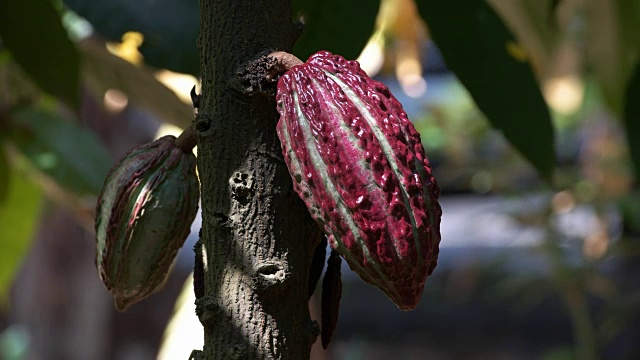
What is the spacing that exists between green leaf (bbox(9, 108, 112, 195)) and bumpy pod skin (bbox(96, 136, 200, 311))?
28.5 inches

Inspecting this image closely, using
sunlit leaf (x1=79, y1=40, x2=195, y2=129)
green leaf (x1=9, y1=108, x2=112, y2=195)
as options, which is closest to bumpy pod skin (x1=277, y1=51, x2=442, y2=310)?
sunlit leaf (x1=79, y1=40, x2=195, y2=129)

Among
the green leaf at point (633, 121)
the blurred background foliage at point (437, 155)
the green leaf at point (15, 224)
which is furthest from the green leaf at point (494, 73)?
the green leaf at point (15, 224)

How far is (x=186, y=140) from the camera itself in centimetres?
46

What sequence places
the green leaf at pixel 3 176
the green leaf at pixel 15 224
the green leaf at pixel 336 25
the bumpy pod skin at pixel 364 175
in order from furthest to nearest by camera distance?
1. the green leaf at pixel 15 224
2. the green leaf at pixel 3 176
3. the green leaf at pixel 336 25
4. the bumpy pod skin at pixel 364 175

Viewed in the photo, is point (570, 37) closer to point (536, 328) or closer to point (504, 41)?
point (504, 41)

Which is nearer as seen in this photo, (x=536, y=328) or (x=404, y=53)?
(x=404, y=53)

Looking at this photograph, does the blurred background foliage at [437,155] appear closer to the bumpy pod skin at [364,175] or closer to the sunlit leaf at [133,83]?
the sunlit leaf at [133,83]

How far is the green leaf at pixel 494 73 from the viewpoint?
77cm

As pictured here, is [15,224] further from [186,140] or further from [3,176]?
[186,140]

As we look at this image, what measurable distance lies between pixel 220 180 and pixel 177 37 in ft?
1.42

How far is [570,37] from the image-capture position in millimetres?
2123

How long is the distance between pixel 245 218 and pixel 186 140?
0.22 ft

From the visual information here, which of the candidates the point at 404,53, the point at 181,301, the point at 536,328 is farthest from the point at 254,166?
the point at 536,328

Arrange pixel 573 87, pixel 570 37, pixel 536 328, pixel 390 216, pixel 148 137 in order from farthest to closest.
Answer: pixel 536 328 < pixel 148 137 < pixel 573 87 < pixel 570 37 < pixel 390 216
